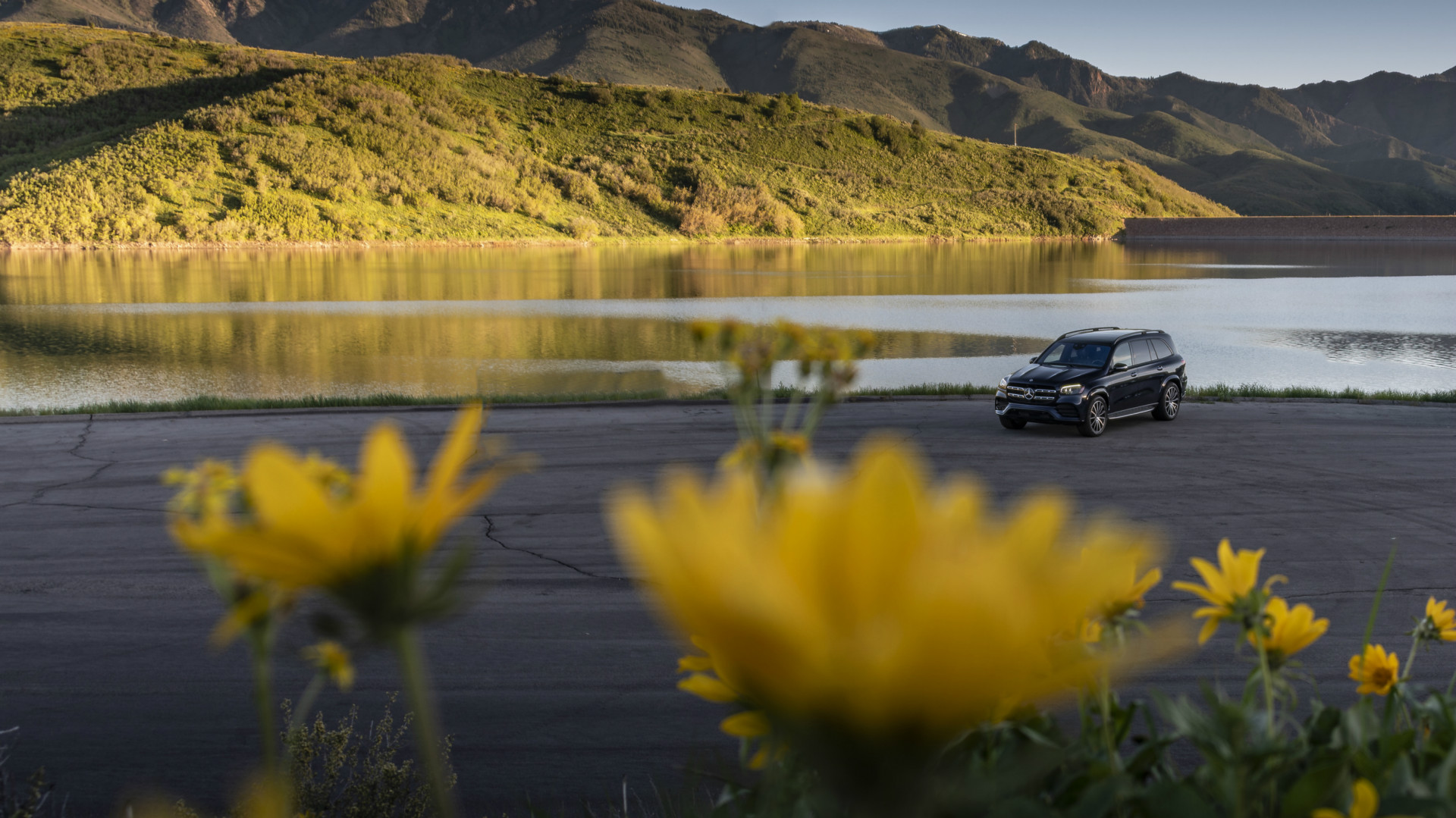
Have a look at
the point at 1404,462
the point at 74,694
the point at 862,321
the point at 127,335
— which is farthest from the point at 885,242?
the point at 74,694

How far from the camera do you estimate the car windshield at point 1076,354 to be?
1434cm

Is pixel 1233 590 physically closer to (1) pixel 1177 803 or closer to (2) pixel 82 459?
(1) pixel 1177 803

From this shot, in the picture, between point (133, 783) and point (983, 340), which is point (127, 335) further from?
point (133, 783)

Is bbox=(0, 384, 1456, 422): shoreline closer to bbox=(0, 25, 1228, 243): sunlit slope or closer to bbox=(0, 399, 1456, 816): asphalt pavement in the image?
bbox=(0, 399, 1456, 816): asphalt pavement

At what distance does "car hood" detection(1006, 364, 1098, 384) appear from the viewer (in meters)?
13.5

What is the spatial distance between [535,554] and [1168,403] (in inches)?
446

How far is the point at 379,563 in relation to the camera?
0.56 metres

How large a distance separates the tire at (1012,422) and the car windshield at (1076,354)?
1320 millimetres

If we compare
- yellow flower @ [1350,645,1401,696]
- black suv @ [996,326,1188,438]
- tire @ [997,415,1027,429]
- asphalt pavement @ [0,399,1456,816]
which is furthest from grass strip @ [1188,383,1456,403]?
yellow flower @ [1350,645,1401,696]

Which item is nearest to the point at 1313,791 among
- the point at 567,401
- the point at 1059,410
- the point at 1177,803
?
the point at 1177,803

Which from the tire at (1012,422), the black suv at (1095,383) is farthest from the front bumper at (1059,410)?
the tire at (1012,422)

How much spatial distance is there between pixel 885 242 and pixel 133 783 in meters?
116

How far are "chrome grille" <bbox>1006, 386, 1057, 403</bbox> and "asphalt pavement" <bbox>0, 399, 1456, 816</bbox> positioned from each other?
56 cm

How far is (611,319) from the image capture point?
38.7m
